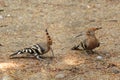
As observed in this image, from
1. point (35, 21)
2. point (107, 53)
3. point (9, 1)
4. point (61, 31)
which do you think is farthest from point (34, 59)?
point (9, 1)

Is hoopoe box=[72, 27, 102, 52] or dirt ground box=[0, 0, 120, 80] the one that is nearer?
dirt ground box=[0, 0, 120, 80]

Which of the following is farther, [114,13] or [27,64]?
[114,13]

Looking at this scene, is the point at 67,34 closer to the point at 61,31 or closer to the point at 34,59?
the point at 61,31

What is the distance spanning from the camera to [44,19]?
10.3m

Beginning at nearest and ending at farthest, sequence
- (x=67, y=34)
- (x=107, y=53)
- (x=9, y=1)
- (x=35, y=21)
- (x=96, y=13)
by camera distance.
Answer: (x=107, y=53) → (x=67, y=34) → (x=35, y=21) → (x=96, y=13) → (x=9, y=1)

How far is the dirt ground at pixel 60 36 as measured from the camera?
6715mm

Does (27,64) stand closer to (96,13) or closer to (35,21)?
(35,21)

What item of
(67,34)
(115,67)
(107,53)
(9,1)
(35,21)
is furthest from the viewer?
(9,1)

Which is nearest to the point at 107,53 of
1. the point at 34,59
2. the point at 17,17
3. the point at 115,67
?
the point at 115,67

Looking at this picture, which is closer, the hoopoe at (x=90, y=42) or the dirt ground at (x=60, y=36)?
the dirt ground at (x=60, y=36)

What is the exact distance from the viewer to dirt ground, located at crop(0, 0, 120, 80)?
22.0ft

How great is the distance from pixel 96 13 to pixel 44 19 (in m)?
1.48

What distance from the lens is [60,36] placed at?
8.89m

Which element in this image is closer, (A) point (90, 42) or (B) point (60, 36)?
(A) point (90, 42)
